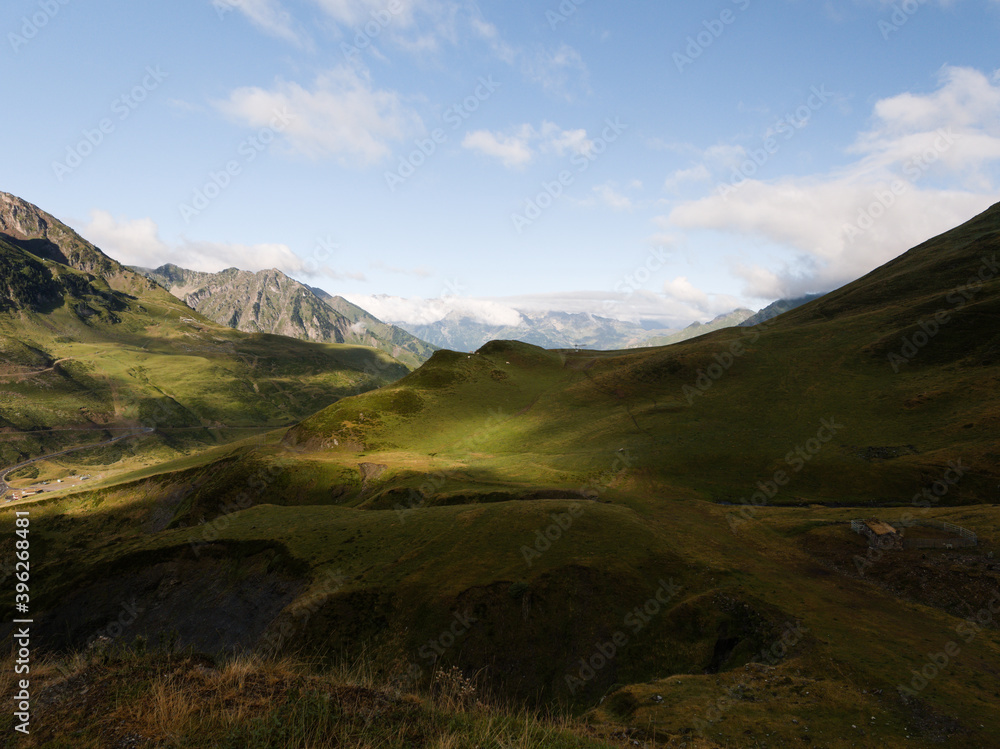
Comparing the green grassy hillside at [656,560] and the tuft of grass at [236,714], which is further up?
the tuft of grass at [236,714]

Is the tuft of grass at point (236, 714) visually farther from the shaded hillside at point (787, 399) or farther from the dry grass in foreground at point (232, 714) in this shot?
the shaded hillside at point (787, 399)

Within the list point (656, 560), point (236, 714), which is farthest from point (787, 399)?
point (236, 714)

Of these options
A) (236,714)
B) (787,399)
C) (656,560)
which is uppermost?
(236,714)

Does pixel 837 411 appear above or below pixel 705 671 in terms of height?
above

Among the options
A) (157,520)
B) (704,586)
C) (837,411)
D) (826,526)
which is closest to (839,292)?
(837,411)

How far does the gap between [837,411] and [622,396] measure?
45905 millimetres

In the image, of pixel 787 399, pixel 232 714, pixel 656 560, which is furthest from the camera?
pixel 787 399

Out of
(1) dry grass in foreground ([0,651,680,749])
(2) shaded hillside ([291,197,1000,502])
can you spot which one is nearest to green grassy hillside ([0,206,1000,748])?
(2) shaded hillside ([291,197,1000,502])

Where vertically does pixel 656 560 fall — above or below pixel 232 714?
below

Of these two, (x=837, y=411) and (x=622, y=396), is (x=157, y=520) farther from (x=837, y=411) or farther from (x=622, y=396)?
(x=837, y=411)

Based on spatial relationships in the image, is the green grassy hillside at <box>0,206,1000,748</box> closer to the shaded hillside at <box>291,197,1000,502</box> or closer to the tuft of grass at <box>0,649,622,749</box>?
the shaded hillside at <box>291,197,1000,502</box>

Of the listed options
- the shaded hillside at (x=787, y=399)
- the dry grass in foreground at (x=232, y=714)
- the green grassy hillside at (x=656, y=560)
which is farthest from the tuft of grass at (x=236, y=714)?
the shaded hillside at (x=787, y=399)

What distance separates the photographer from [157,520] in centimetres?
9362

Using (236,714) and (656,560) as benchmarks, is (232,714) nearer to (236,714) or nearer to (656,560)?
(236,714)
